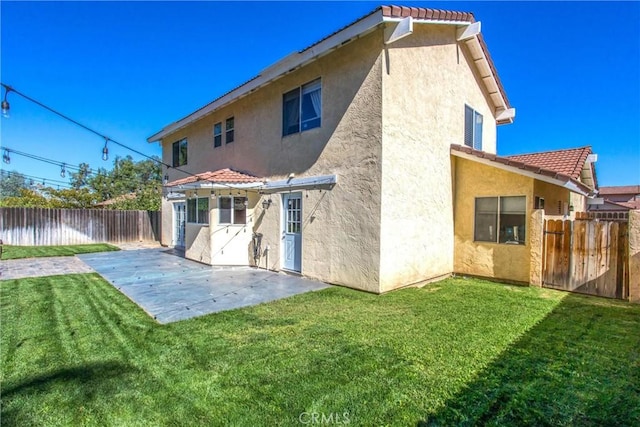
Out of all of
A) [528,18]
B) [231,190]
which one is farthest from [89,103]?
[528,18]

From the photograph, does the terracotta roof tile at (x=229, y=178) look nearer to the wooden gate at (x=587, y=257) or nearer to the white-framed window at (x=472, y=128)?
the white-framed window at (x=472, y=128)

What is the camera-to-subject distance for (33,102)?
7008 mm

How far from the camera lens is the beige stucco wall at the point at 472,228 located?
30.1ft

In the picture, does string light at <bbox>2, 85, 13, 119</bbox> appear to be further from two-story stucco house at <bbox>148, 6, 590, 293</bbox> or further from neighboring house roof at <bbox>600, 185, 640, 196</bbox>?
neighboring house roof at <bbox>600, 185, 640, 196</bbox>

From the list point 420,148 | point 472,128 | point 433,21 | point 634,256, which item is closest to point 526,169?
point 420,148

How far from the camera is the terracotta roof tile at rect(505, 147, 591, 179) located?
31.9ft

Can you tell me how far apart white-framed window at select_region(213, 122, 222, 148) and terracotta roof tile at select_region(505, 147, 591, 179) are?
12.6 m

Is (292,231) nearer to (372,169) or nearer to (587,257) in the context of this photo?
(372,169)

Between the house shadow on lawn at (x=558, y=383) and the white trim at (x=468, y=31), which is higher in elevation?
the white trim at (x=468, y=31)

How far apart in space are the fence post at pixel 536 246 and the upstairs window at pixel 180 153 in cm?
1629

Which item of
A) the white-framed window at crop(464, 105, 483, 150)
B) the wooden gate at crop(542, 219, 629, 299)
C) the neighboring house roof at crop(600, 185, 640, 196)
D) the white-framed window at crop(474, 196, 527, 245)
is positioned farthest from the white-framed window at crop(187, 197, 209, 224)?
the neighboring house roof at crop(600, 185, 640, 196)

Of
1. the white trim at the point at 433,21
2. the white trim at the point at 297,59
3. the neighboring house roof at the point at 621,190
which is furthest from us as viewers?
the neighboring house roof at the point at 621,190

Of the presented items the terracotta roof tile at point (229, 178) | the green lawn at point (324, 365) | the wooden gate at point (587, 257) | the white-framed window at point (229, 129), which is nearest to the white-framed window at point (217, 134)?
the white-framed window at point (229, 129)

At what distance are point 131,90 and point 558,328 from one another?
2352 centimetres
